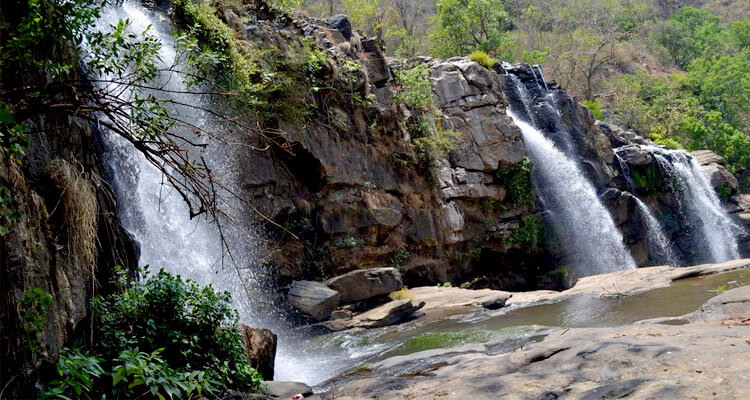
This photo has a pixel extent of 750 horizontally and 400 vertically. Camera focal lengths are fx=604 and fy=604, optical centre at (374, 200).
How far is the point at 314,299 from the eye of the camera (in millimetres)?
13391

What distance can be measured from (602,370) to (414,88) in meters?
16.0

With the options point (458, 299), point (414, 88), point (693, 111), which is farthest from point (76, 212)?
point (693, 111)

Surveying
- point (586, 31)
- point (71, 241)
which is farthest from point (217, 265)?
point (586, 31)

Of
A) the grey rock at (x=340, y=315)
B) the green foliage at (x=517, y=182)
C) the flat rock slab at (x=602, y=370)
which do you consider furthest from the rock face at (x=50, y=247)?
the green foliage at (x=517, y=182)

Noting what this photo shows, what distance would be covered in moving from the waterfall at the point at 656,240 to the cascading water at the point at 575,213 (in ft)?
9.28

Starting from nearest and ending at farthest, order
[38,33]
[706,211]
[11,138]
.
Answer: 1. [11,138]
2. [38,33]
3. [706,211]

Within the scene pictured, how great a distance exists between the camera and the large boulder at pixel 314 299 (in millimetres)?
13312

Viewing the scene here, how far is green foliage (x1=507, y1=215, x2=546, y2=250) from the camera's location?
2123 cm

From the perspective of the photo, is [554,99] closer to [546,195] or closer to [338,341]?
[546,195]

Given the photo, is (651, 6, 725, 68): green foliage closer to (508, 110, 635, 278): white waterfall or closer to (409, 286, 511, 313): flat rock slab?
(508, 110, 635, 278): white waterfall

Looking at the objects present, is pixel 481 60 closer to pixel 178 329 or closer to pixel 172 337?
pixel 178 329

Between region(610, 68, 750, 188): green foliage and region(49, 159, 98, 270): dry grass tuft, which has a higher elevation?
region(610, 68, 750, 188): green foliage

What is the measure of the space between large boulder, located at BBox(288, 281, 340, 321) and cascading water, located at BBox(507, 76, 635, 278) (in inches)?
451

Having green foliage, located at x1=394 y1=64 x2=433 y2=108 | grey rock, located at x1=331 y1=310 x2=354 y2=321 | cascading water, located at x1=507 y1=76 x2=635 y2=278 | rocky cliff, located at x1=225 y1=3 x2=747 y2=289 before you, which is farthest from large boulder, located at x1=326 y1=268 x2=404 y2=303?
cascading water, located at x1=507 y1=76 x2=635 y2=278
